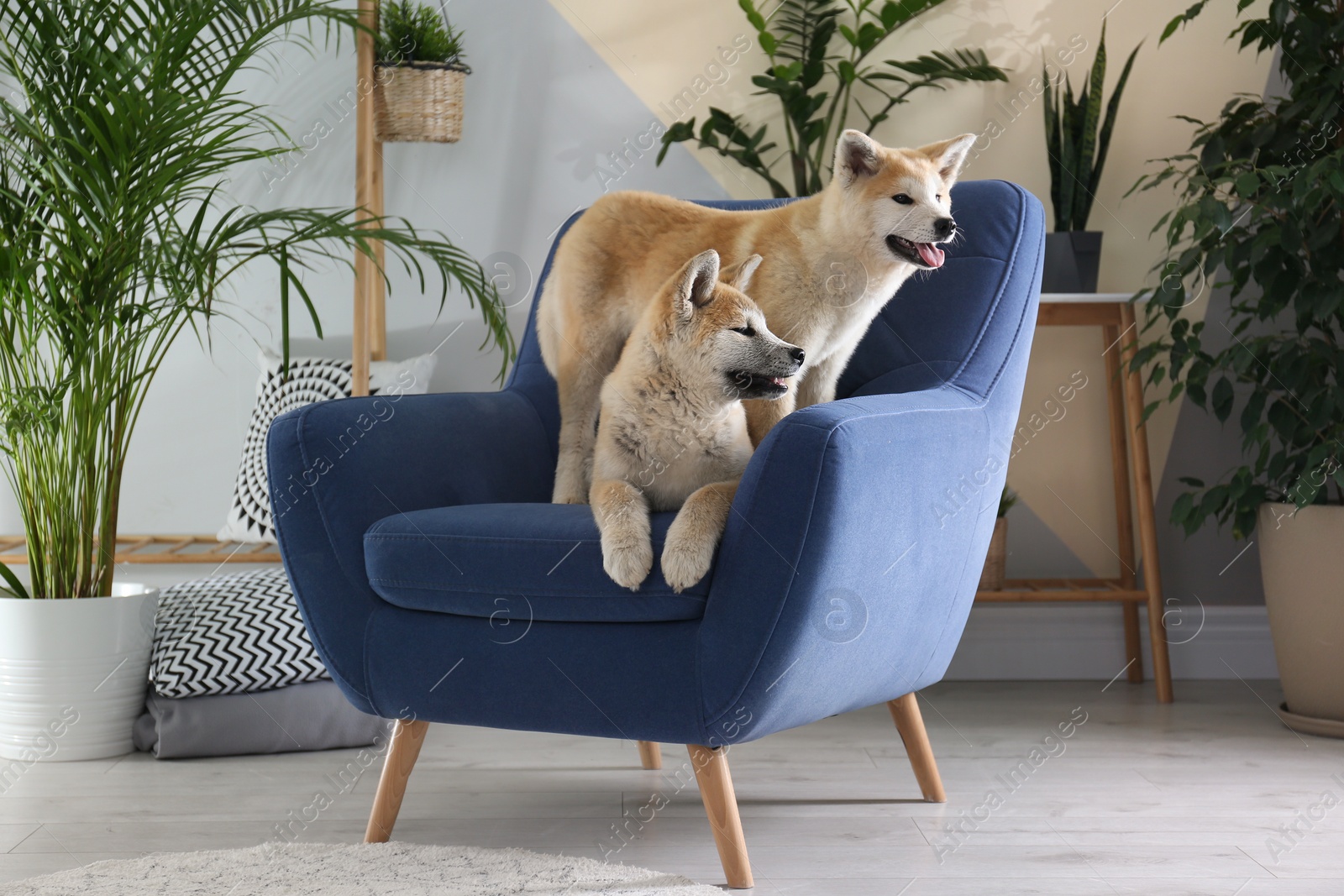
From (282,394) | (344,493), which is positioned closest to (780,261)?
(344,493)

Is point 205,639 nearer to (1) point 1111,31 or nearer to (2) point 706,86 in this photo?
(2) point 706,86

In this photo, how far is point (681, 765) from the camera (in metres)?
2.15

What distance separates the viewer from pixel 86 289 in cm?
214

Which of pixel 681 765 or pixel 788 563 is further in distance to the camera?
pixel 681 765

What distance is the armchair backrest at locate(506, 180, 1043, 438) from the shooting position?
1.76 metres

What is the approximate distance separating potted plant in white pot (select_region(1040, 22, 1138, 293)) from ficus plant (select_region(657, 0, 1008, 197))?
9.0 inches

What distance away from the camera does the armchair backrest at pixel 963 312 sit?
69.2 inches

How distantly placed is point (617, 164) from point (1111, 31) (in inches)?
54.4

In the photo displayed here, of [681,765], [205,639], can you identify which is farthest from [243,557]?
[681,765]

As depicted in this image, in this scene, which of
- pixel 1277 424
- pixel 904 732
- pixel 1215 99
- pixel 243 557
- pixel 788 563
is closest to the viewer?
pixel 788 563

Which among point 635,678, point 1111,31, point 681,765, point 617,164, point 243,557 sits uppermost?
point 1111,31

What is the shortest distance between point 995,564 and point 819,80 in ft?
4.30

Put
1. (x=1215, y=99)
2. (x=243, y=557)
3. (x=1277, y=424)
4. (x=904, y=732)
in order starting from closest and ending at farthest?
(x=904, y=732) → (x=1277, y=424) → (x=243, y=557) → (x=1215, y=99)

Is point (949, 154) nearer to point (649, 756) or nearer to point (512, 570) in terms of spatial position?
point (512, 570)
